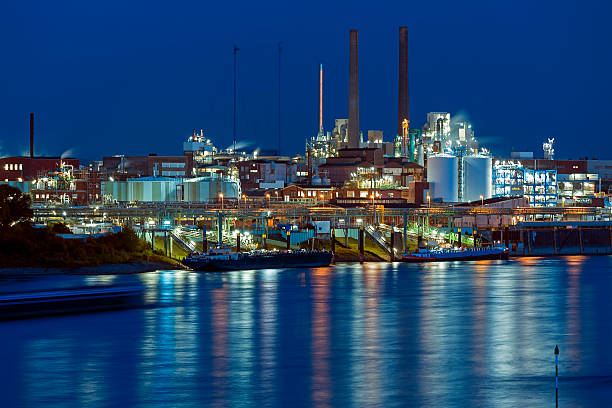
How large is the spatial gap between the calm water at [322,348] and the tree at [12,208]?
14.0m

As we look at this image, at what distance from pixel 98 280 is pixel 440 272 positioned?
18330 millimetres

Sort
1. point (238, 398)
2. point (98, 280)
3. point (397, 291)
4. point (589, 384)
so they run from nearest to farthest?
1. point (238, 398)
2. point (589, 384)
3. point (397, 291)
4. point (98, 280)

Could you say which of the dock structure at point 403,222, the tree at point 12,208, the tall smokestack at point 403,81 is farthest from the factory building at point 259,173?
the tree at point 12,208

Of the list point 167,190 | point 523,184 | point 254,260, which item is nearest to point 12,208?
point 254,260

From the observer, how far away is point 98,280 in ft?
162

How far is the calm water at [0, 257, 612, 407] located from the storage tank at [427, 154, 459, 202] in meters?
45.5

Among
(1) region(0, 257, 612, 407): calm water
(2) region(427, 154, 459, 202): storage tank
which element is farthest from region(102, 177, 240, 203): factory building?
(1) region(0, 257, 612, 407): calm water

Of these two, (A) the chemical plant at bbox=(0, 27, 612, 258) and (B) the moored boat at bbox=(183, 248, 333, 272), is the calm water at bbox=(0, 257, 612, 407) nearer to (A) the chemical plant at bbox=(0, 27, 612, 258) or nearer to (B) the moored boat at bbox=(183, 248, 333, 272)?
(B) the moored boat at bbox=(183, 248, 333, 272)

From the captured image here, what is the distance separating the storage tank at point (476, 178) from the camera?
9494 cm

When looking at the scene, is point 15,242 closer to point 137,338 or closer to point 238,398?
point 137,338

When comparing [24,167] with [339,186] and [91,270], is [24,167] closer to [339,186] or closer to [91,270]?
[339,186]

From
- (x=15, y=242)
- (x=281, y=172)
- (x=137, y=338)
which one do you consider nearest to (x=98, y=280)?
(x=15, y=242)

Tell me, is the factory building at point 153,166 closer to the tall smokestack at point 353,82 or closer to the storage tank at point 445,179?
the tall smokestack at point 353,82

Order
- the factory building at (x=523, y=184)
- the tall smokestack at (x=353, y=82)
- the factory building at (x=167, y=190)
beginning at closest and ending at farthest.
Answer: the factory building at (x=167, y=190), the factory building at (x=523, y=184), the tall smokestack at (x=353, y=82)
